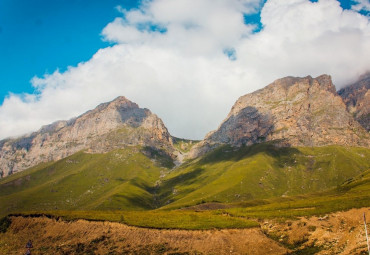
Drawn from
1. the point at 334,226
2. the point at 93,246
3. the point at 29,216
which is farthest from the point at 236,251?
the point at 29,216

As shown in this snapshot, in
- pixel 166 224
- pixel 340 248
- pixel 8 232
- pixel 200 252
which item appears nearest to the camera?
pixel 340 248

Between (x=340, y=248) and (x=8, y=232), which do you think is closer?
(x=340, y=248)

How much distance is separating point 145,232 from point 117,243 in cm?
763

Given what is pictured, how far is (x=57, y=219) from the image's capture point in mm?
95188

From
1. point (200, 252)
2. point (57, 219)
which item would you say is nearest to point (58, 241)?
point (57, 219)

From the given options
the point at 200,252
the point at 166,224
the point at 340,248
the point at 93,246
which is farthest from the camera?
the point at 166,224

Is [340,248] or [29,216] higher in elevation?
[29,216]

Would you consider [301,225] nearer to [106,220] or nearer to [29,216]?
[106,220]

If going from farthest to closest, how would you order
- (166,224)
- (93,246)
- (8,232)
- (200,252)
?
(8,232) → (166,224) → (93,246) → (200,252)

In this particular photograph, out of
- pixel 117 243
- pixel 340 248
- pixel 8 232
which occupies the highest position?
pixel 8 232

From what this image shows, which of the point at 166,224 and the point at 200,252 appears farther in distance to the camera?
the point at 166,224

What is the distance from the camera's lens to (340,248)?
220 ft

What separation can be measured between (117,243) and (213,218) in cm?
2958

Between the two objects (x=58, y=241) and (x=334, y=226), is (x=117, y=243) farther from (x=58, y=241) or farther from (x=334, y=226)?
(x=334, y=226)
